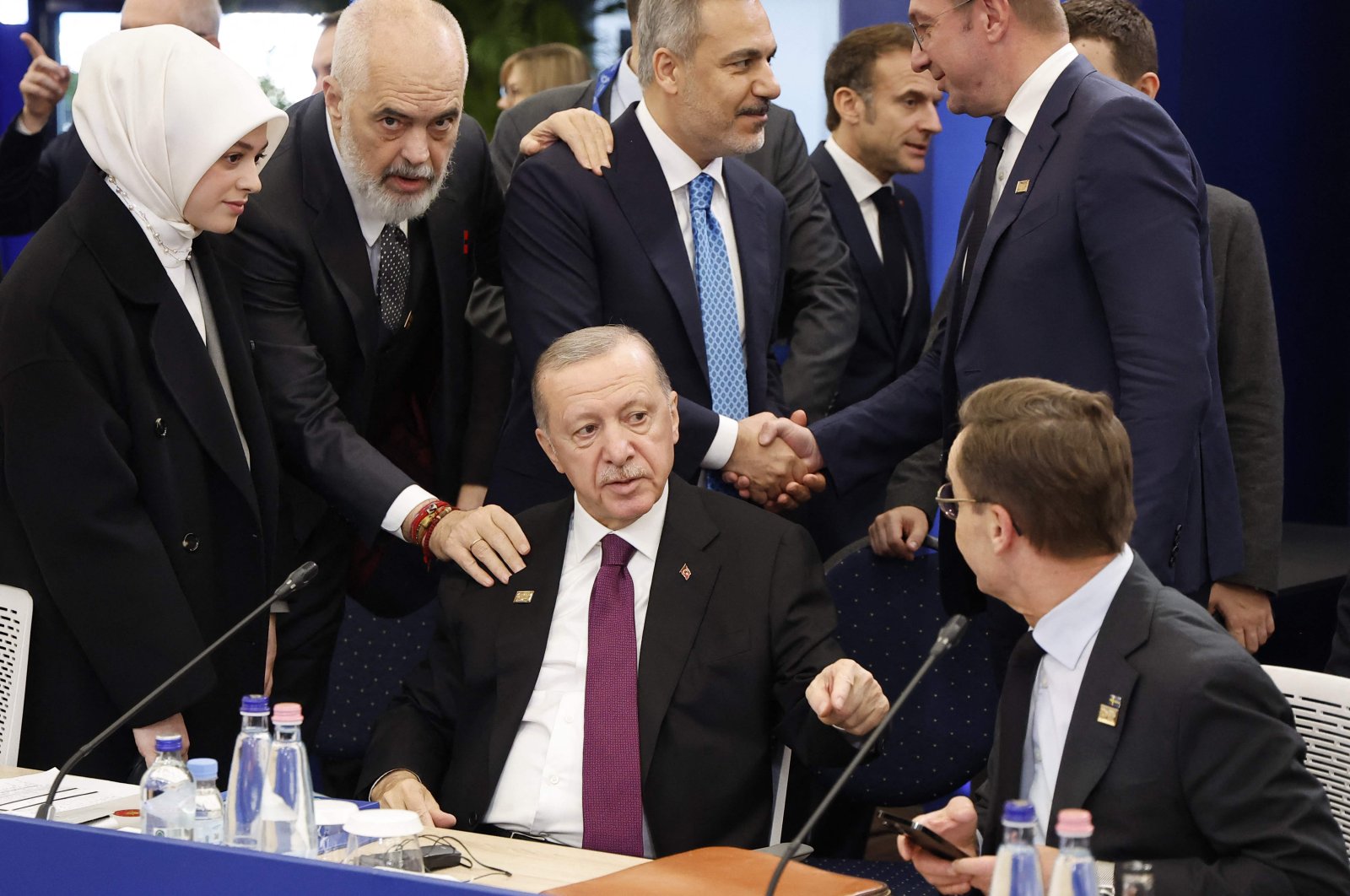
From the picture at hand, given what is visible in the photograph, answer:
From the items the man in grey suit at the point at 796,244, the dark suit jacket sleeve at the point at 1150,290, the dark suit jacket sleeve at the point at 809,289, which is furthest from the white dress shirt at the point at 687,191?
the dark suit jacket sleeve at the point at 1150,290

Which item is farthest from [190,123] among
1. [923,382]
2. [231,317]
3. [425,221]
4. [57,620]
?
[923,382]

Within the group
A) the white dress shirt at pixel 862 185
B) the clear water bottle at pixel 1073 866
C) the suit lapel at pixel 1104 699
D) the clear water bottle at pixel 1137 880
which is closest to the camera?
the clear water bottle at pixel 1073 866

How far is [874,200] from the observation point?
4.45 meters

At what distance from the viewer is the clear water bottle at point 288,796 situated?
1967mm

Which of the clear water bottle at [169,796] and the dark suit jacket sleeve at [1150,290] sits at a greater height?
the dark suit jacket sleeve at [1150,290]

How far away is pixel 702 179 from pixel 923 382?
0.64 meters

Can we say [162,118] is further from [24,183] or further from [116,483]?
[24,183]

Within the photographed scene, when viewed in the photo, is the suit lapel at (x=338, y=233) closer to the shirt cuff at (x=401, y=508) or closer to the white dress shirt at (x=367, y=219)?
the white dress shirt at (x=367, y=219)

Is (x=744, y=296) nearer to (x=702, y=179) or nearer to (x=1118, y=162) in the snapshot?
(x=702, y=179)

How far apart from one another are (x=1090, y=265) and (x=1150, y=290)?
0.13 m

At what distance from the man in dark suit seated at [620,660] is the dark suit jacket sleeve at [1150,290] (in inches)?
23.3

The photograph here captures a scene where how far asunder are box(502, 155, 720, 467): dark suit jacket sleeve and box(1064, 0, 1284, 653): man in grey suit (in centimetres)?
112

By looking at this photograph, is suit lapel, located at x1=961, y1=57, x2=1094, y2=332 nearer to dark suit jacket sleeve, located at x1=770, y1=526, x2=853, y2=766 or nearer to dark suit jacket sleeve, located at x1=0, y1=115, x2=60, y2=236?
dark suit jacket sleeve, located at x1=770, y1=526, x2=853, y2=766

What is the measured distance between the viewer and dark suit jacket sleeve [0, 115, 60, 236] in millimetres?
4055
